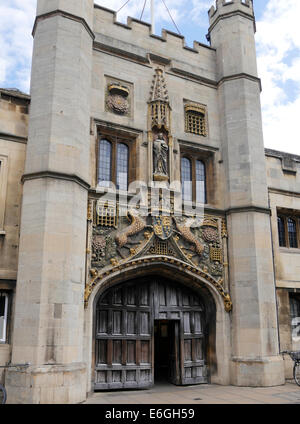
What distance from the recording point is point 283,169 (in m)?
Answer: 17.0

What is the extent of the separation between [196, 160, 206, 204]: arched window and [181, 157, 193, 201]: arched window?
271 mm

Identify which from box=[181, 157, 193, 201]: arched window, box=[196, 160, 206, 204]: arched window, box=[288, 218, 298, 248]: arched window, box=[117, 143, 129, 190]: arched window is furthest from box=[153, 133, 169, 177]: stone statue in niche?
box=[288, 218, 298, 248]: arched window

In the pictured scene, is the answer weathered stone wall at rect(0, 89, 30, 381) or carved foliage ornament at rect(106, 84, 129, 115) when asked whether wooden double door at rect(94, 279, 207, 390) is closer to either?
weathered stone wall at rect(0, 89, 30, 381)

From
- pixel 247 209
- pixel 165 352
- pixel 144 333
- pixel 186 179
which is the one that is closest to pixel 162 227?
pixel 186 179

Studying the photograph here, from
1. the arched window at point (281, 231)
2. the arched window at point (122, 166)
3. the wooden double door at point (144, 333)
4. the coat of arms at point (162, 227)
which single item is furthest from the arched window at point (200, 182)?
the arched window at point (281, 231)

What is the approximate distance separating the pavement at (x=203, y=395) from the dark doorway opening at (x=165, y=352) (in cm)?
73

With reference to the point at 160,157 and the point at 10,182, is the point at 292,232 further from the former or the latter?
the point at 10,182

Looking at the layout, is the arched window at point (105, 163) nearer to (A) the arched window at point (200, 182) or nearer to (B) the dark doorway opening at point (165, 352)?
(A) the arched window at point (200, 182)

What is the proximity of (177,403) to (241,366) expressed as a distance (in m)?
3.38

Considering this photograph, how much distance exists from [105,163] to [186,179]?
10.1ft

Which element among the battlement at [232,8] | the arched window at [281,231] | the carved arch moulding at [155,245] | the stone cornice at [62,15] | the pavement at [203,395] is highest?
the battlement at [232,8]

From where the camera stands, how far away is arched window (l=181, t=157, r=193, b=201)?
15.0 m

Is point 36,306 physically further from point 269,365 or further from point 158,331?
point 158,331

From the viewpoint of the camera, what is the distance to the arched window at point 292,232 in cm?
1700
